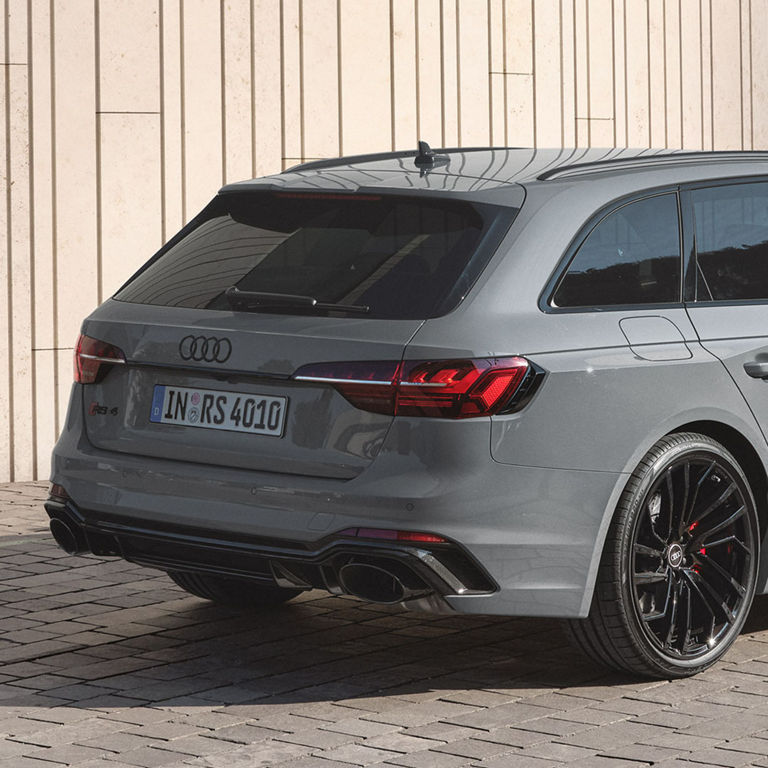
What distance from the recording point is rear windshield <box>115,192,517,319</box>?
17.2 ft

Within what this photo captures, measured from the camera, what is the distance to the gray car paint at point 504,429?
5.05m

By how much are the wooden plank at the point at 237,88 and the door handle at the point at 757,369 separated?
5.32m

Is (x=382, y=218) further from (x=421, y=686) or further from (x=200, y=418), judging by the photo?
(x=421, y=686)

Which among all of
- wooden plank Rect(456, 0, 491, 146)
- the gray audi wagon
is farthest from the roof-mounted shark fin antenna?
wooden plank Rect(456, 0, 491, 146)

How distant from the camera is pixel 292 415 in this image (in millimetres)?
5207

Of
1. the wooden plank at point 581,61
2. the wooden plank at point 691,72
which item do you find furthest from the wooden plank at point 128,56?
the wooden plank at point 691,72

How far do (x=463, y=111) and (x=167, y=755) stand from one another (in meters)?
Answer: 7.55

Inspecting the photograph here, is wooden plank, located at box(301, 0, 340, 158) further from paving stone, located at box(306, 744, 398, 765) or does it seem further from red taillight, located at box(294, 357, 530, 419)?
paving stone, located at box(306, 744, 398, 765)

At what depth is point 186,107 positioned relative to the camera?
10445 millimetres

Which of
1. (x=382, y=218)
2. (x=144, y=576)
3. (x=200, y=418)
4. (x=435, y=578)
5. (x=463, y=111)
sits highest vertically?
(x=463, y=111)

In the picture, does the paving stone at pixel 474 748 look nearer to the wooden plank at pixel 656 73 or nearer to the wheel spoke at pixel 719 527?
the wheel spoke at pixel 719 527

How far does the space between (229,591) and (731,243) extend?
2.29 metres

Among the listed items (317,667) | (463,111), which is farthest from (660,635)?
(463,111)

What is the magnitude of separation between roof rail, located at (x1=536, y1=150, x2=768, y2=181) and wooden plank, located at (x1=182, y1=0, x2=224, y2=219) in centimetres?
475
